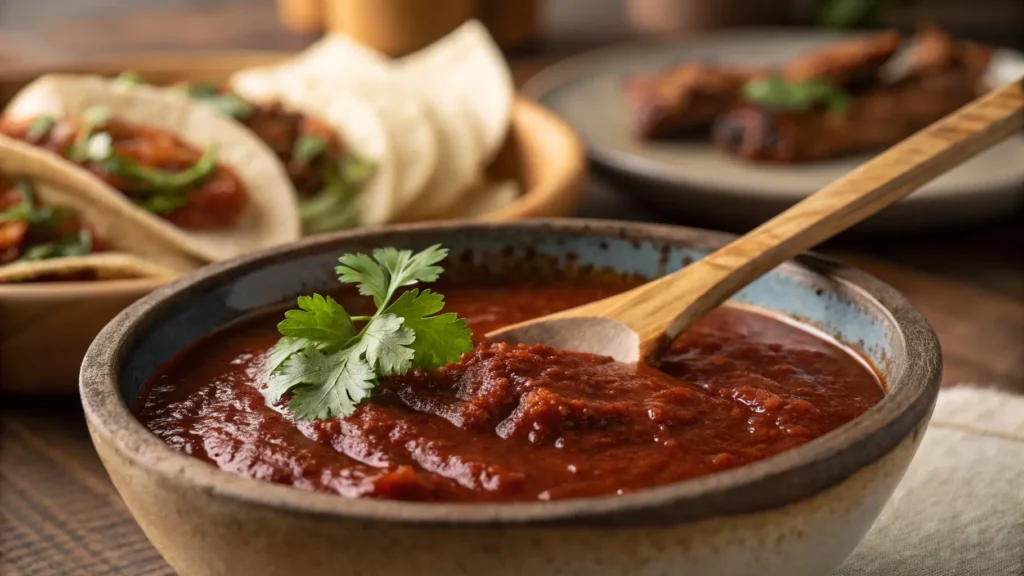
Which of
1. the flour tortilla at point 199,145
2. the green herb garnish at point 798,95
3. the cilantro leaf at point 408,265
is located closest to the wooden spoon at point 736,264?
the cilantro leaf at point 408,265

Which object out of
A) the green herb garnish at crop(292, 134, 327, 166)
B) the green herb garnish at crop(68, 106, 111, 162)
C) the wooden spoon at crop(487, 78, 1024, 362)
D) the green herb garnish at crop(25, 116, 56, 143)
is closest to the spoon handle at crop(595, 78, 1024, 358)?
the wooden spoon at crop(487, 78, 1024, 362)

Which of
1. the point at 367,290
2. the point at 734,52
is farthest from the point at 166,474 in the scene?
the point at 734,52

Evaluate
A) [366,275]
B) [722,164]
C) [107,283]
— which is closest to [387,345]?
[366,275]

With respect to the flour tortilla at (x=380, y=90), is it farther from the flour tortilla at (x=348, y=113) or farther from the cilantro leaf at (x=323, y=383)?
the cilantro leaf at (x=323, y=383)

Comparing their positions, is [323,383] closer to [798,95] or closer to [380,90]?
[380,90]

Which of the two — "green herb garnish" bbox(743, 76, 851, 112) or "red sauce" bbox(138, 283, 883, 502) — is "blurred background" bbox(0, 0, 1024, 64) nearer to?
"green herb garnish" bbox(743, 76, 851, 112)

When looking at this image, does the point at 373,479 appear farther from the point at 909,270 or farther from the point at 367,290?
the point at 909,270

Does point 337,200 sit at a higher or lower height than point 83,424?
higher

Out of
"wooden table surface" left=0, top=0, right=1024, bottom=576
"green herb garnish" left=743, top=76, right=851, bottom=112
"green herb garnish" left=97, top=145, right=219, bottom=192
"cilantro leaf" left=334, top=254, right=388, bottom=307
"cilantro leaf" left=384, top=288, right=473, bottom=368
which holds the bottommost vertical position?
"wooden table surface" left=0, top=0, right=1024, bottom=576
